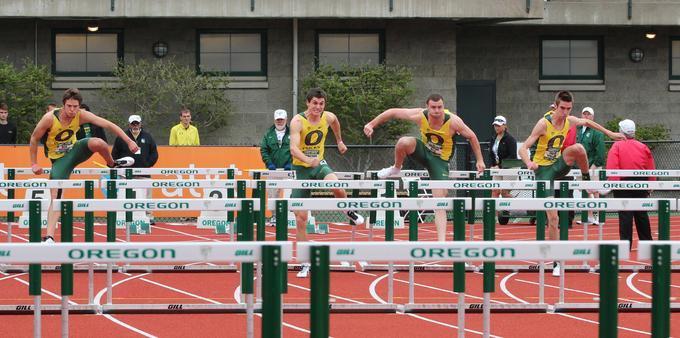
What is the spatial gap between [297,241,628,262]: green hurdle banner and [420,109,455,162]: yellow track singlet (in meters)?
7.96

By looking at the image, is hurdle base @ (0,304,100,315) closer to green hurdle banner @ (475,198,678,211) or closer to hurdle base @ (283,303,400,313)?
hurdle base @ (283,303,400,313)

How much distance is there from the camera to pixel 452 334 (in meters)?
9.92

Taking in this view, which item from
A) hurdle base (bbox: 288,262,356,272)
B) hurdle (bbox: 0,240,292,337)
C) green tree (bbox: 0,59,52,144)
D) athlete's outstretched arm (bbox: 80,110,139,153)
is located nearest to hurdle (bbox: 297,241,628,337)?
hurdle (bbox: 0,240,292,337)

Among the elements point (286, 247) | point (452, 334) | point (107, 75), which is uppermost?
point (107, 75)

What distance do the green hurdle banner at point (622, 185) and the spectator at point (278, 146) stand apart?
6.52m

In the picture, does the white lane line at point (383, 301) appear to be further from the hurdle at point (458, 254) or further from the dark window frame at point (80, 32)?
the dark window frame at point (80, 32)

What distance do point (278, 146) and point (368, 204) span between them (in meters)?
9.45

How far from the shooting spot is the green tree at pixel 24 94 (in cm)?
2692

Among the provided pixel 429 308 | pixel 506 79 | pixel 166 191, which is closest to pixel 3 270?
pixel 429 308

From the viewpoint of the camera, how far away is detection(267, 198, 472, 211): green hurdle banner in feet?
30.8

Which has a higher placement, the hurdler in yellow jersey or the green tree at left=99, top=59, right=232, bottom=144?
the green tree at left=99, top=59, right=232, bottom=144

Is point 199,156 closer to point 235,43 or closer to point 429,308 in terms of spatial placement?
point 235,43

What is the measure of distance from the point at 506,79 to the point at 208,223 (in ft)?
41.7

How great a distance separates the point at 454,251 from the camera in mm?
6020
